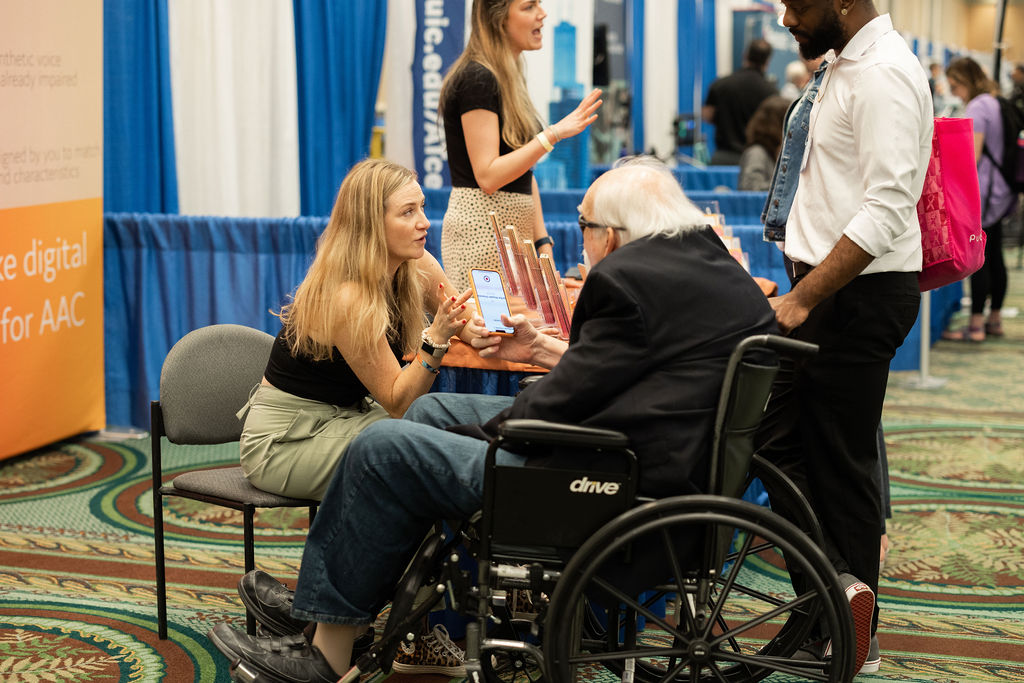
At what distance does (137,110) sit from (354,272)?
8.62ft

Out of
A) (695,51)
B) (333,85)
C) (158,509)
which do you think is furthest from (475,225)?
(695,51)

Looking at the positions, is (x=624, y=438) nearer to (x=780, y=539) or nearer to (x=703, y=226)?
(x=780, y=539)

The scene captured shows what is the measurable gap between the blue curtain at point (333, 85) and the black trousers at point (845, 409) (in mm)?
3429

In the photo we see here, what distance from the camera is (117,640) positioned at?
2.78m

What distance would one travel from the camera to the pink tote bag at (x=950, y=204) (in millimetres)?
2486

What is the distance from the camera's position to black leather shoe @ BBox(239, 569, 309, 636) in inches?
98.1

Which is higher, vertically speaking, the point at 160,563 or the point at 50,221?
the point at 50,221

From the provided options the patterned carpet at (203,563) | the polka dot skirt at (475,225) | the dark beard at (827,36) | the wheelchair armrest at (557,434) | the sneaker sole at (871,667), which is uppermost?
the dark beard at (827,36)

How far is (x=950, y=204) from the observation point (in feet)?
8.18

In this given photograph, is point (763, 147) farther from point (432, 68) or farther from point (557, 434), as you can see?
point (557, 434)

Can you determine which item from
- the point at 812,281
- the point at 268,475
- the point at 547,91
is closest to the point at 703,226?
the point at 812,281

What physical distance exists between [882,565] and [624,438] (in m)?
1.75

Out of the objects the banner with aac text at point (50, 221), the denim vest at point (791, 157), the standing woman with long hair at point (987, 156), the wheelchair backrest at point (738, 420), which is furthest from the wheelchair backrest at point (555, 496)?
the standing woman with long hair at point (987, 156)

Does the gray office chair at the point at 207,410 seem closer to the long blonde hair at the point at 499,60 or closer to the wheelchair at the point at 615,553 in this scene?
the wheelchair at the point at 615,553
